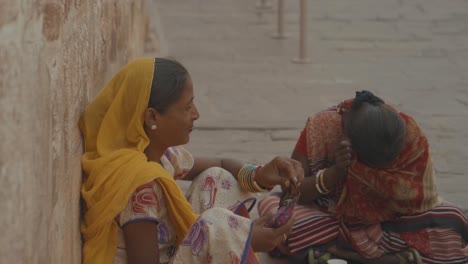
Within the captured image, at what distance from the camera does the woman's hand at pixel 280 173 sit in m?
3.25

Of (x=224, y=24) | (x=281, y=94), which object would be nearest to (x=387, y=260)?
(x=281, y=94)

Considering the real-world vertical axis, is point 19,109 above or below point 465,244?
above

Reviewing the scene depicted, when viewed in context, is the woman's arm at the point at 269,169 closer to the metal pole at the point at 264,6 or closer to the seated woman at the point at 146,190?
the seated woman at the point at 146,190

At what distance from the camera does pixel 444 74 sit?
779 cm

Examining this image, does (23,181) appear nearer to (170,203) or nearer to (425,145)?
(170,203)

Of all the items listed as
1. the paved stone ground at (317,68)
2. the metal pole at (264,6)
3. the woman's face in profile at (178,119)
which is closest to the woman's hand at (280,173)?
the woman's face in profile at (178,119)

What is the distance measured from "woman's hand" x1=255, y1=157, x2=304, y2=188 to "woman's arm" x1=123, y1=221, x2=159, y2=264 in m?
0.58

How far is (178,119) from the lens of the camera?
10.0 ft

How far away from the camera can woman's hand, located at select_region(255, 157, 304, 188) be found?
325 cm

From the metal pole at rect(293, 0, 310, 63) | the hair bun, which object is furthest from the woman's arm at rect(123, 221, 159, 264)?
the metal pole at rect(293, 0, 310, 63)

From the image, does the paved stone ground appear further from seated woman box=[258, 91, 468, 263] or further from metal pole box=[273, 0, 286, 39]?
seated woman box=[258, 91, 468, 263]

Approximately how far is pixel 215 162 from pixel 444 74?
15.1 feet

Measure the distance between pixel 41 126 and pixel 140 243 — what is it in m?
0.85

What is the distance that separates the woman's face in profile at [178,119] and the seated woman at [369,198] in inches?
35.3
